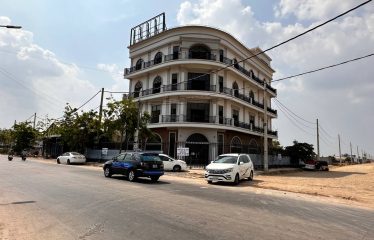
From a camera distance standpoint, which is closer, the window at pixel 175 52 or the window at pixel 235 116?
the window at pixel 175 52

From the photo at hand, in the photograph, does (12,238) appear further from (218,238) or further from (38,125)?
(38,125)

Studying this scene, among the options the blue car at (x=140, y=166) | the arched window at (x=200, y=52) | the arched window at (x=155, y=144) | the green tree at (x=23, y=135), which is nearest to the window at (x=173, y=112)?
the arched window at (x=155, y=144)

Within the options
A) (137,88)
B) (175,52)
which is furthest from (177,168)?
(137,88)

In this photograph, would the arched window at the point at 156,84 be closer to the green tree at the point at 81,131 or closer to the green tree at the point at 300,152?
the green tree at the point at 81,131

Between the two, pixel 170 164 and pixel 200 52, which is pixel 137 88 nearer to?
pixel 200 52

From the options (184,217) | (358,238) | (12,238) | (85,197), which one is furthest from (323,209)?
(12,238)

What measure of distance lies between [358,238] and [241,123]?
1407 inches

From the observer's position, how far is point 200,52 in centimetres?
3900

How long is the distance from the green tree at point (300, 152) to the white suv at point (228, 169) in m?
29.2

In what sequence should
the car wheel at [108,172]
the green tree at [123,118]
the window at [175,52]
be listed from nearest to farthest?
the car wheel at [108,172]
the green tree at [123,118]
the window at [175,52]

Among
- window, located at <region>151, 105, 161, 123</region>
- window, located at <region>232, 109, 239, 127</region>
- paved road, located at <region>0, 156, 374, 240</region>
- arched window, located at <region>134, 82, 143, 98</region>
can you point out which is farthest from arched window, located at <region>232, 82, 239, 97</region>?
paved road, located at <region>0, 156, 374, 240</region>

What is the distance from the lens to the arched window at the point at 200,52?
3881 centimetres

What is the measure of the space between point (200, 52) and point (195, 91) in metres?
5.30

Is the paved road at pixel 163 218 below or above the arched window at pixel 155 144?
below
